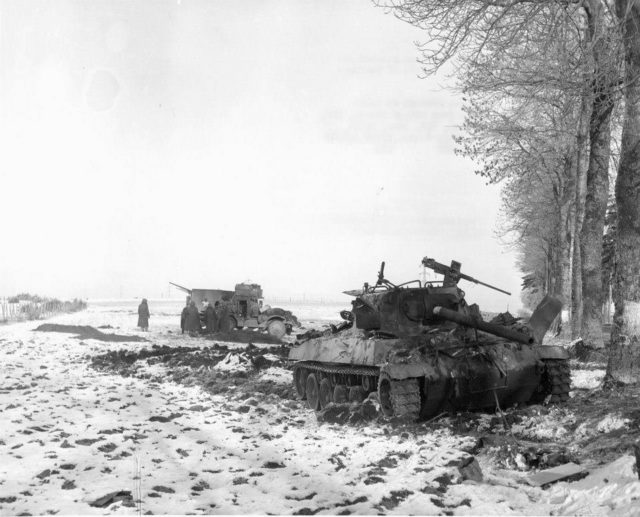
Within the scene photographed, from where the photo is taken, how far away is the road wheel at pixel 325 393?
1158 centimetres

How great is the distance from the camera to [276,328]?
94.3 ft

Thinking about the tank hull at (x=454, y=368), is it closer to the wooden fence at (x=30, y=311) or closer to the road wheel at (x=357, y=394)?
the road wheel at (x=357, y=394)

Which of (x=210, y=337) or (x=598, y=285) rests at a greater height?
(x=598, y=285)

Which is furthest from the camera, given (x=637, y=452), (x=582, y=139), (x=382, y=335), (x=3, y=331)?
(x=3, y=331)

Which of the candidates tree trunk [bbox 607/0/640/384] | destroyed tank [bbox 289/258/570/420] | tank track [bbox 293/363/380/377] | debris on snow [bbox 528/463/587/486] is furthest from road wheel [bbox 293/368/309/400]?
debris on snow [bbox 528/463/587/486]

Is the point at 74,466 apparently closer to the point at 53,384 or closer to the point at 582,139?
the point at 53,384

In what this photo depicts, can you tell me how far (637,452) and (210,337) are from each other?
23678 millimetres

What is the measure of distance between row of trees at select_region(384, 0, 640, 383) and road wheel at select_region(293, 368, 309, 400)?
5701 millimetres

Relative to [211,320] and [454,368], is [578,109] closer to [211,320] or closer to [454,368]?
[454,368]

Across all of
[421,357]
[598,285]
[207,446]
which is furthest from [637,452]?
[598,285]

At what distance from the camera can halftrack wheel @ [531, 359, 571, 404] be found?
9.94m

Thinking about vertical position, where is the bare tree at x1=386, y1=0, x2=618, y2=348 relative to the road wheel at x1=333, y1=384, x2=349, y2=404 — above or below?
above

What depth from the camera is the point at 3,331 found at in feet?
90.4

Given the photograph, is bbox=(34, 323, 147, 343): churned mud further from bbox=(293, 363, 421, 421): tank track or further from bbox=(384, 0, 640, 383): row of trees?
bbox=(293, 363, 421, 421): tank track
